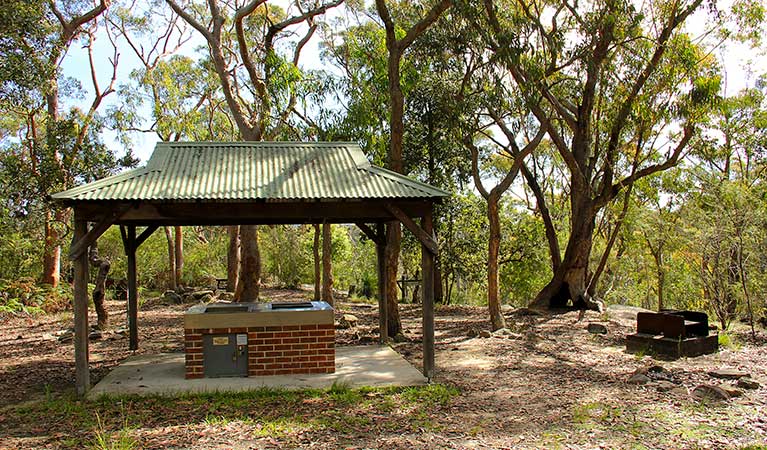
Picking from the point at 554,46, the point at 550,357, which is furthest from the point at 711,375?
the point at 554,46

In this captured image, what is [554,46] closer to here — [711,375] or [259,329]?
[711,375]

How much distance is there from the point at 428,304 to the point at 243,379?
2.66 m

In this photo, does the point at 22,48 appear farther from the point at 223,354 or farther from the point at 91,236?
the point at 223,354

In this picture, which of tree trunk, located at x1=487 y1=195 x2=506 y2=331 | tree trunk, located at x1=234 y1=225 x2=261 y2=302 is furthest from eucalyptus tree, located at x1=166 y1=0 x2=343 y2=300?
Answer: tree trunk, located at x1=487 y1=195 x2=506 y2=331

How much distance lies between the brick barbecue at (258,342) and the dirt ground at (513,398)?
140cm

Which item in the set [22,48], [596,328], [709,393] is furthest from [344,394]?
[22,48]

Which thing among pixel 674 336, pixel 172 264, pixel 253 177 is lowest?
pixel 674 336

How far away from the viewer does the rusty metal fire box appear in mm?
9211

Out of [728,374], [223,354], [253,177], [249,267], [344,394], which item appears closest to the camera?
[344,394]

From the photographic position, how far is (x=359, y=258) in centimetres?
2520

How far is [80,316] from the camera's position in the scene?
24.5ft

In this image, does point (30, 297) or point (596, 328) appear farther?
point (30, 297)

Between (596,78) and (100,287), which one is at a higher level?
(596,78)

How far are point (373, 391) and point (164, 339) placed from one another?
20.3 feet
